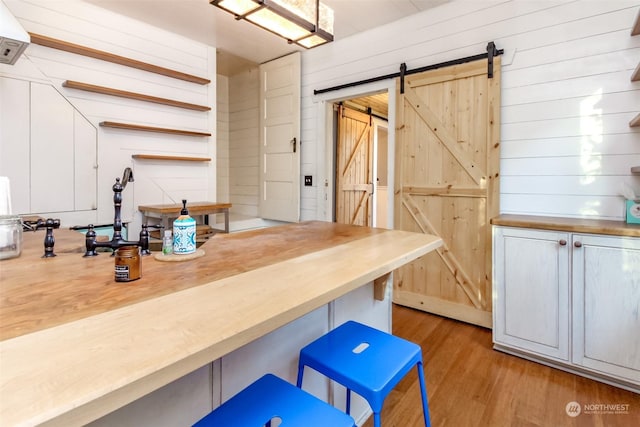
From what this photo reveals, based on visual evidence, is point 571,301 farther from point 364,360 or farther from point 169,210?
point 169,210

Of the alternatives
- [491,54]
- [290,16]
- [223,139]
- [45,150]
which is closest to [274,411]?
[290,16]

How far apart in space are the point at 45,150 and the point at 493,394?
3835mm

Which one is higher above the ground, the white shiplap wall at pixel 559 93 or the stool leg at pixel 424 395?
the white shiplap wall at pixel 559 93

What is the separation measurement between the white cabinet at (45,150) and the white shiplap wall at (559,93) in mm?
3348

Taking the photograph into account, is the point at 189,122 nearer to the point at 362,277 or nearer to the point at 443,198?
the point at 443,198

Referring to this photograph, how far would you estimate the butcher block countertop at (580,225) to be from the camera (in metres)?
1.90

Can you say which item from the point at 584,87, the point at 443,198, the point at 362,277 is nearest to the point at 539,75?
the point at 584,87

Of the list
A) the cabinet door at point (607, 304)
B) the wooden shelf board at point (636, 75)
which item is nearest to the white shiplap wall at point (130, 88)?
the cabinet door at point (607, 304)

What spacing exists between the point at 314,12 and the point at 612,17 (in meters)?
2.09

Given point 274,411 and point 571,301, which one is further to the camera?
point 571,301

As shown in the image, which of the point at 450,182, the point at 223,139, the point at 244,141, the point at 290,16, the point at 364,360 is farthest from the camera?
the point at 223,139

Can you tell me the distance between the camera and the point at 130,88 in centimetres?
333

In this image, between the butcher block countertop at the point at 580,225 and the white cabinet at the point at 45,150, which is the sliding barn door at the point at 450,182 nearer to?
the butcher block countertop at the point at 580,225

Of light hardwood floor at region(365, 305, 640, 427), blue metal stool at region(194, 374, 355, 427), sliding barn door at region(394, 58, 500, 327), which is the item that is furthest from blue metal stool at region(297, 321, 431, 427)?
sliding barn door at region(394, 58, 500, 327)
